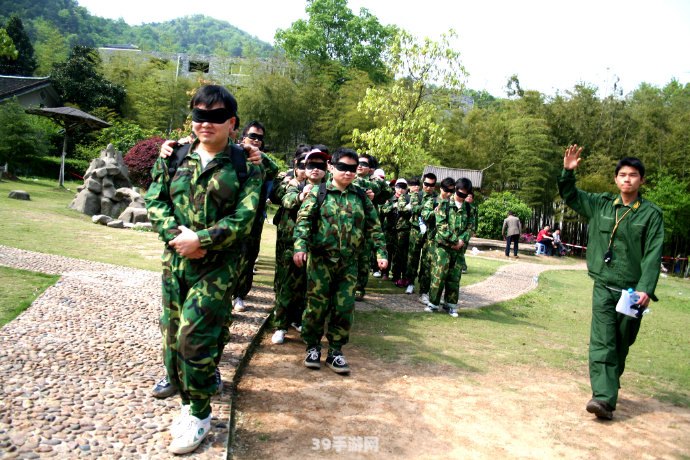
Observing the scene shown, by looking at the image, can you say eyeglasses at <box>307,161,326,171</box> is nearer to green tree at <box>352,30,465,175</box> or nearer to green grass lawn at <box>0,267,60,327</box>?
green grass lawn at <box>0,267,60,327</box>

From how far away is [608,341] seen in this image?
4.39 metres

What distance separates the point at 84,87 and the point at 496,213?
25.7 metres

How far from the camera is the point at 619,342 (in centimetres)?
443

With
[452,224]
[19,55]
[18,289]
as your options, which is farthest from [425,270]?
[19,55]

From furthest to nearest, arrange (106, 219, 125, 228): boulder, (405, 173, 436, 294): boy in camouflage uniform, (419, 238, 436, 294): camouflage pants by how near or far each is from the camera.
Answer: (106, 219, 125, 228): boulder → (405, 173, 436, 294): boy in camouflage uniform → (419, 238, 436, 294): camouflage pants

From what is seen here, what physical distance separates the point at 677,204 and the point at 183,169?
977 inches

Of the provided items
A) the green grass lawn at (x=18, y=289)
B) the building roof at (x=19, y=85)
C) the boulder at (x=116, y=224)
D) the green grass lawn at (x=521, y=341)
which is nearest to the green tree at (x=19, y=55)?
the building roof at (x=19, y=85)

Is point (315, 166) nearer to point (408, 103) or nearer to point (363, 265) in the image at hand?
point (363, 265)

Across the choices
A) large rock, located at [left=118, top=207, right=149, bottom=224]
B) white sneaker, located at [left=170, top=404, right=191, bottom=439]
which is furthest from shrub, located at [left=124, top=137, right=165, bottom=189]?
white sneaker, located at [left=170, top=404, right=191, bottom=439]

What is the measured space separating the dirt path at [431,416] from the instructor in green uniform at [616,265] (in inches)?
14.6

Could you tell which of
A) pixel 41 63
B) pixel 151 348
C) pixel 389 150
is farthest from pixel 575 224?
pixel 41 63

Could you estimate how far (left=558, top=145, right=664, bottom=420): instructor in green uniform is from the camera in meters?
4.29

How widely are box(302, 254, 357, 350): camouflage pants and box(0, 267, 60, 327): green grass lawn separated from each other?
8.62ft

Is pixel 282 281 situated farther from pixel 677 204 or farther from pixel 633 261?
pixel 677 204
